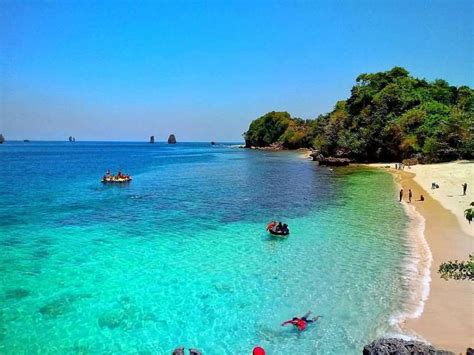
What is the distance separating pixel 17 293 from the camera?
15773mm

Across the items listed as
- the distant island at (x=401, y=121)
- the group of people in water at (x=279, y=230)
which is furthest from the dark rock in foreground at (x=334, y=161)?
the group of people in water at (x=279, y=230)

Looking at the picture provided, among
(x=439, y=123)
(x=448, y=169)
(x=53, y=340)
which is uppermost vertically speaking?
(x=439, y=123)

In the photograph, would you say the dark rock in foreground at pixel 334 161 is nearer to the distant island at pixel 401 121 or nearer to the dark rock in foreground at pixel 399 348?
the distant island at pixel 401 121

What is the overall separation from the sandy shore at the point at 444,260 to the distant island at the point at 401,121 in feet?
77.2

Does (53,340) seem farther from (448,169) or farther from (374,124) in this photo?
(374,124)

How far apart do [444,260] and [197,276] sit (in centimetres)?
1237

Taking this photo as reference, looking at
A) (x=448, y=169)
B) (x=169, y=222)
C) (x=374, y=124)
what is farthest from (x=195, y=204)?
(x=374, y=124)

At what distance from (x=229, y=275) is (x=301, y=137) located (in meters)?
153

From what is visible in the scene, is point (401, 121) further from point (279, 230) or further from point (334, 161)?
point (279, 230)

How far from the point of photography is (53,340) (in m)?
12.1

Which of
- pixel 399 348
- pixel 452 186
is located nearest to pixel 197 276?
pixel 399 348

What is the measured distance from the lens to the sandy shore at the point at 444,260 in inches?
458

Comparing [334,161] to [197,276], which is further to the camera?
[334,161]

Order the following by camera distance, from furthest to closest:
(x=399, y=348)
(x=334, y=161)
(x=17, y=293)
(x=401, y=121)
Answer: (x=334, y=161), (x=401, y=121), (x=17, y=293), (x=399, y=348)
